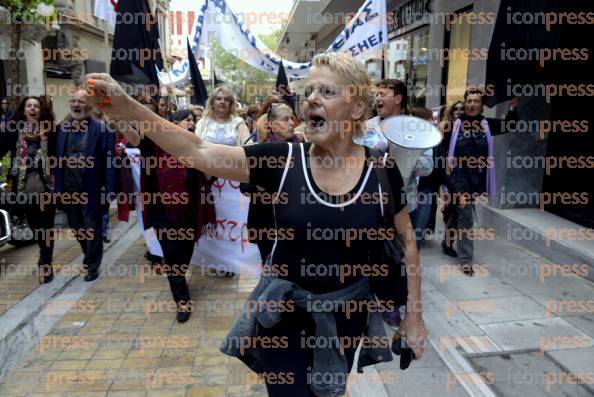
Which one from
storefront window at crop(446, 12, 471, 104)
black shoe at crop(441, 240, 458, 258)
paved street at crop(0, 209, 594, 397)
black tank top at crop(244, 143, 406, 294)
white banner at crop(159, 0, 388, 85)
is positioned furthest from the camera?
storefront window at crop(446, 12, 471, 104)

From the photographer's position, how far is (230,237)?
541cm

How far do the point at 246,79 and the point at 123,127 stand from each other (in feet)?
168

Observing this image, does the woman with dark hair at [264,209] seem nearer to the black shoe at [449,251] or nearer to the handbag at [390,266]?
the handbag at [390,266]

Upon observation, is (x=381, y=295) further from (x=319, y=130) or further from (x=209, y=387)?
(x=209, y=387)

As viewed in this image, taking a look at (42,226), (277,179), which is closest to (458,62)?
(42,226)

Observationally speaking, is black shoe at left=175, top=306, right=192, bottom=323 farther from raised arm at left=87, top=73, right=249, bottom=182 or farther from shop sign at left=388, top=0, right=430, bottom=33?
shop sign at left=388, top=0, right=430, bottom=33

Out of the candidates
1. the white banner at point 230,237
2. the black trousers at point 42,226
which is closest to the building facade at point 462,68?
the white banner at point 230,237

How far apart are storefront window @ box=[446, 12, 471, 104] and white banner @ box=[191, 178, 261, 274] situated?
5228 millimetres

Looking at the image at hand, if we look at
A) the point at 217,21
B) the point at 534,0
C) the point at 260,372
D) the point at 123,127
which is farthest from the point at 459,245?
the point at 217,21

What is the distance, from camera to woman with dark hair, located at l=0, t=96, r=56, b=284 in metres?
5.20

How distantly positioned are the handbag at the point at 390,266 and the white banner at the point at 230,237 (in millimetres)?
3278

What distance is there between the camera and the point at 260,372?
2.20m

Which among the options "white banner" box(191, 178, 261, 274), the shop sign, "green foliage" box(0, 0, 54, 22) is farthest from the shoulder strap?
the shop sign

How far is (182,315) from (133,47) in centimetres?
292
